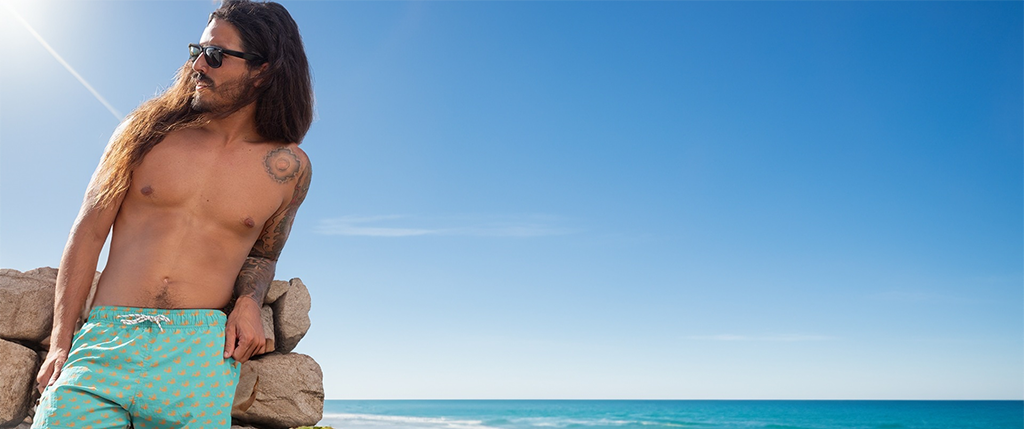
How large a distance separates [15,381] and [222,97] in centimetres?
Result: 162

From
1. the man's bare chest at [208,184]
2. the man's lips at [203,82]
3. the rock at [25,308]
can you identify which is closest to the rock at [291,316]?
the rock at [25,308]

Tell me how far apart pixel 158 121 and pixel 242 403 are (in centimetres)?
147

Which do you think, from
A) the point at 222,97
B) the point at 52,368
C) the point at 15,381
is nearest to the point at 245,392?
the point at 15,381

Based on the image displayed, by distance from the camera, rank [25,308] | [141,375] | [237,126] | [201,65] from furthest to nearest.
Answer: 1. [25,308]
2. [237,126]
3. [201,65]
4. [141,375]

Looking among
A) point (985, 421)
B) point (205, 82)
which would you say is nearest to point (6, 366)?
point (205, 82)

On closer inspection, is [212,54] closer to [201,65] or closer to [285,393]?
[201,65]

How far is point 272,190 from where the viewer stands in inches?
114

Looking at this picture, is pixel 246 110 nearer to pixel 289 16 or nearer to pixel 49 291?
pixel 289 16

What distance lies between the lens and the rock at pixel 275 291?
3.98 metres

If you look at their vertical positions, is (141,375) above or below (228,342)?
below

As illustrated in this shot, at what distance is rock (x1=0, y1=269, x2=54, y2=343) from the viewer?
3.25m

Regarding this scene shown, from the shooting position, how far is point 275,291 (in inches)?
157

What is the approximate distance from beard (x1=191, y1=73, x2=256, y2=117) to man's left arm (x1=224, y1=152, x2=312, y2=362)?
354mm

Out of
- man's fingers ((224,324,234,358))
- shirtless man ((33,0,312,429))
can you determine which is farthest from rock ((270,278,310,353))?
man's fingers ((224,324,234,358))
